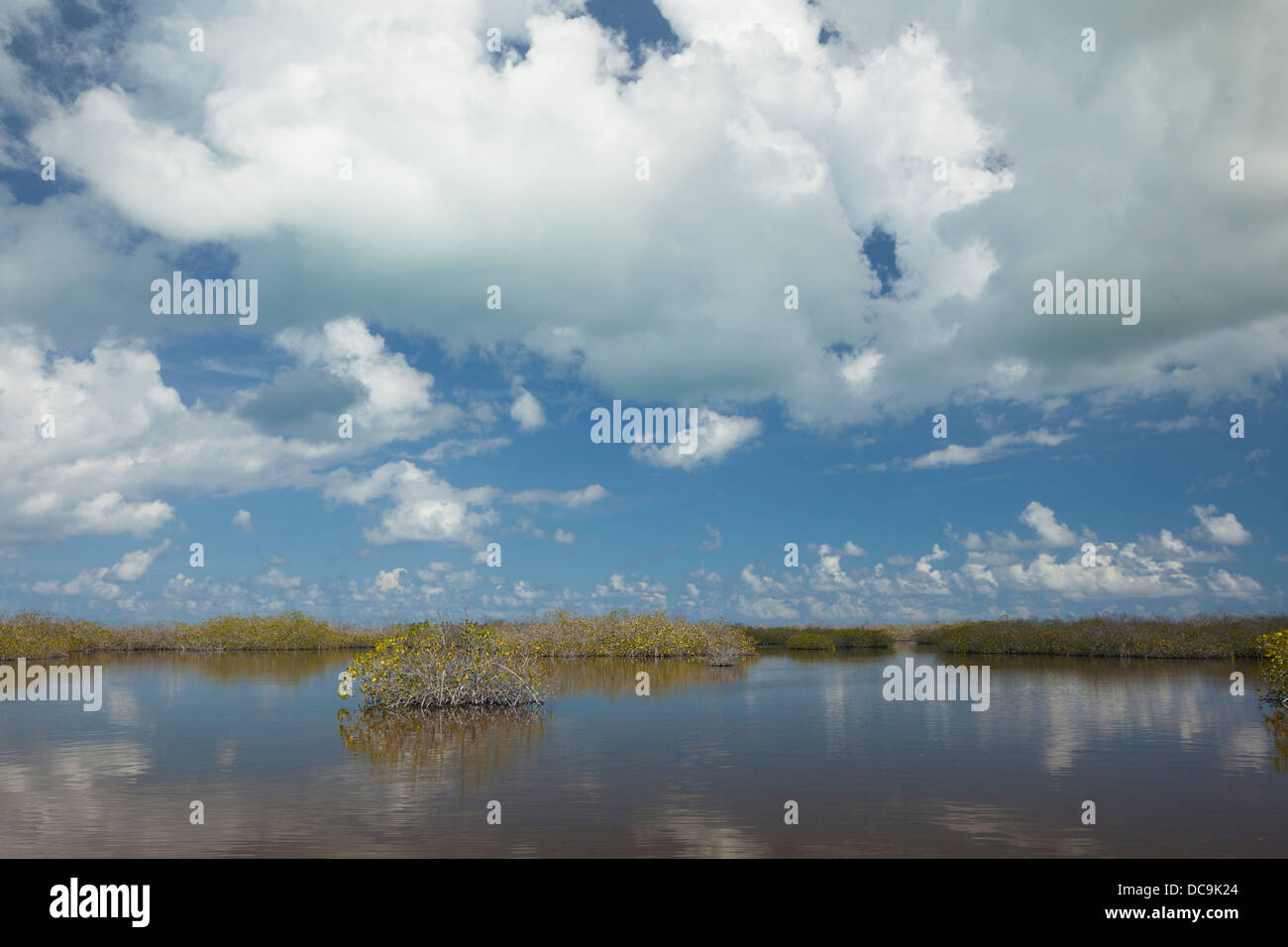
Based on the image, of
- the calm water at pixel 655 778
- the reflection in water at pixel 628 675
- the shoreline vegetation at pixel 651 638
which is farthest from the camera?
the shoreline vegetation at pixel 651 638

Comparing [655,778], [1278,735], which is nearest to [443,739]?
[655,778]

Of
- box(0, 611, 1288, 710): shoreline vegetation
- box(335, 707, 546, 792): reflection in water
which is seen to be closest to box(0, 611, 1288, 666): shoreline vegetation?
box(0, 611, 1288, 710): shoreline vegetation

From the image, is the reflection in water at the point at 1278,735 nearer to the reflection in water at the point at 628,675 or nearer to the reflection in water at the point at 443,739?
the reflection in water at the point at 443,739

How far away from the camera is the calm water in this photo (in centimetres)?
1391

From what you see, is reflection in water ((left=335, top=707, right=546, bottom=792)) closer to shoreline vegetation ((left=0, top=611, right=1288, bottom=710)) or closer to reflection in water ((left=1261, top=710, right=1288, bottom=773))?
shoreline vegetation ((left=0, top=611, right=1288, bottom=710))

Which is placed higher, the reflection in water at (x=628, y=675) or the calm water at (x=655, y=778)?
the calm water at (x=655, y=778)

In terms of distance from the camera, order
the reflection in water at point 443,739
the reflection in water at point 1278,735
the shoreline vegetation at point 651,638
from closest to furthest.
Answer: the reflection in water at point 443,739 → the reflection in water at point 1278,735 → the shoreline vegetation at point 651,638

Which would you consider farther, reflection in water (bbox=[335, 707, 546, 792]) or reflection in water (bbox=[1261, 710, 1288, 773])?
reflection in water (bbox=[1261, 710, 1288, 773])

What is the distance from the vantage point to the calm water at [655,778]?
13.9 m

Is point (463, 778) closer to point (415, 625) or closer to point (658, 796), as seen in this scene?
point (658, 796)

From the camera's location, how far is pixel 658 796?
667 inches

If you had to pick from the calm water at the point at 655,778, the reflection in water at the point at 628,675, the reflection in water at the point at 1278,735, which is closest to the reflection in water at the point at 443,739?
the calm water at the point at 655,778
